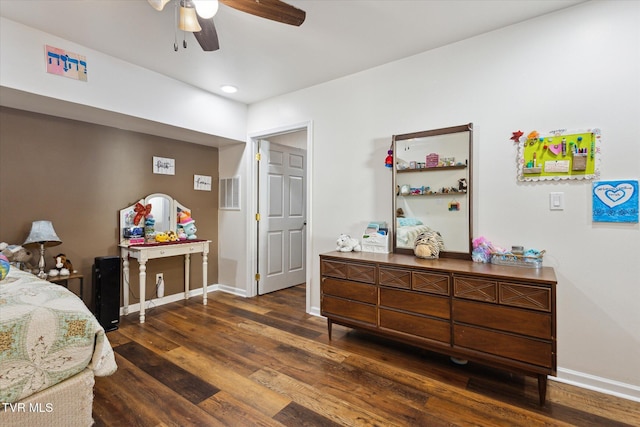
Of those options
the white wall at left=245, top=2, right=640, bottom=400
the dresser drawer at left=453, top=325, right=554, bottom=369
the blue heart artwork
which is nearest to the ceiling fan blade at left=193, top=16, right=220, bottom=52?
the white wall at left=245, top=2, right=640, bottom=400

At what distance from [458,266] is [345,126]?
5.82ft

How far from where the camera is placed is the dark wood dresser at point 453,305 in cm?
183

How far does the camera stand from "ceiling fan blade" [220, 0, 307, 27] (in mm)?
1660

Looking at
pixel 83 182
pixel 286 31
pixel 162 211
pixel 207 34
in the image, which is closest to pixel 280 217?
pixel 162 211

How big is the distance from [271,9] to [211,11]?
13.3 inches

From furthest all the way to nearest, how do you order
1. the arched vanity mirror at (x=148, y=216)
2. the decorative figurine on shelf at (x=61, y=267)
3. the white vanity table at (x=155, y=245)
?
the arched vanity mirror at (x=148, y=216) → the white vanity table at (x=155, y=245) → the decorative figurine on shelf at (x=61, y=267)

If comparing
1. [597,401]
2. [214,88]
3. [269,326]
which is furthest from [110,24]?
[597,401]

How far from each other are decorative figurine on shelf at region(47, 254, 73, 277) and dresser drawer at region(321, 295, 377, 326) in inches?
93.8

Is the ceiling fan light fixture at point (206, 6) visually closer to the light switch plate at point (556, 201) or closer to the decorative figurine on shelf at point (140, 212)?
the light switch plate at point (556, 201)

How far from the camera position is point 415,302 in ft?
7.47

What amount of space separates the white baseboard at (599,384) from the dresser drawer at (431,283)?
0.98m

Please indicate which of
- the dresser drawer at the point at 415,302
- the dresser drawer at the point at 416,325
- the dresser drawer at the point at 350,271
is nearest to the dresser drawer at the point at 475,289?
the dresser drawer at the point at 415,302

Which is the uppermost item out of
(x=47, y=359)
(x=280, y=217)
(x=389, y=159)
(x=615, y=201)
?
(x=389, y=159)

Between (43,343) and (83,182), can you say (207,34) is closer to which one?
(43,343)
